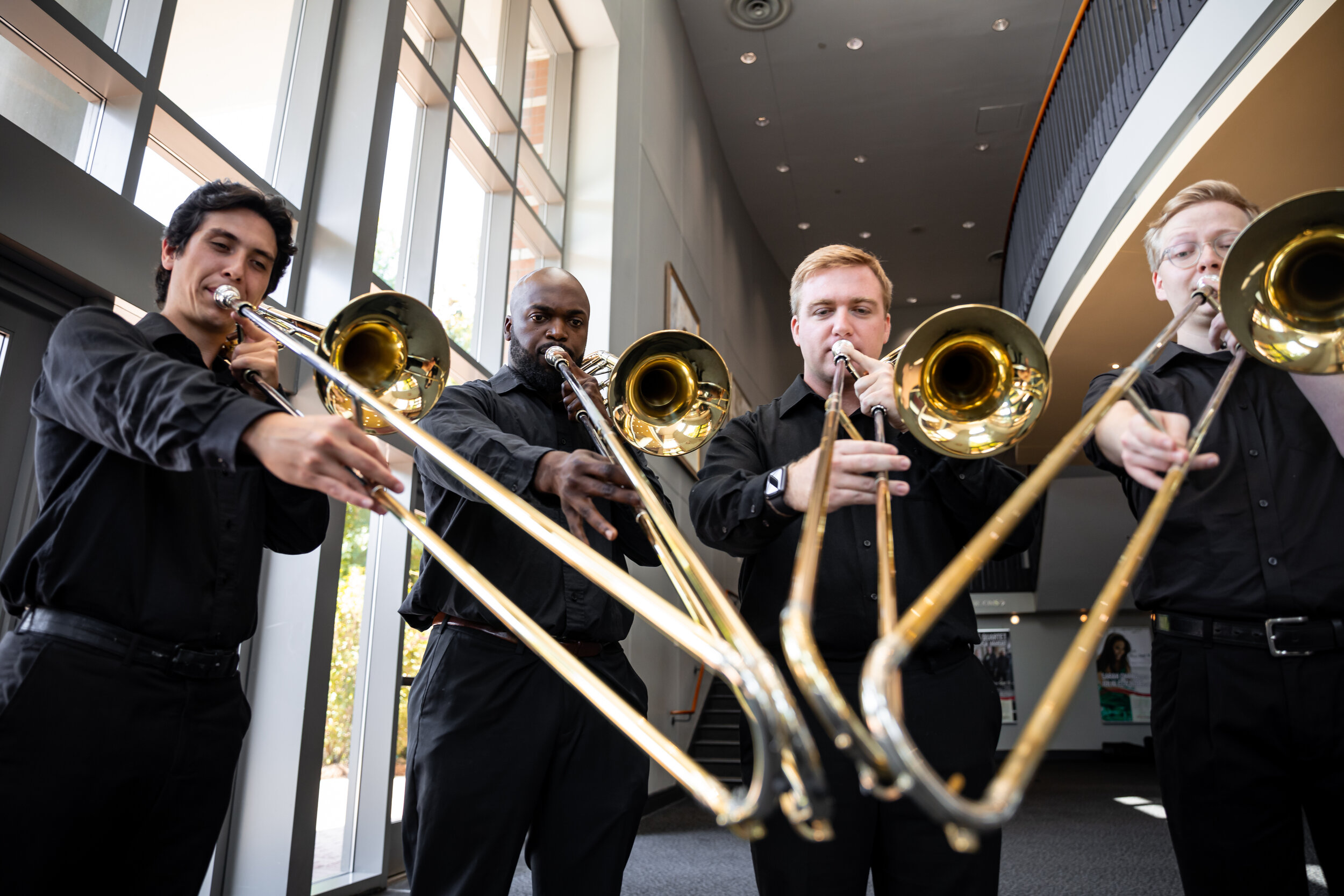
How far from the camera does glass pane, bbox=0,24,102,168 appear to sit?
7.48ft

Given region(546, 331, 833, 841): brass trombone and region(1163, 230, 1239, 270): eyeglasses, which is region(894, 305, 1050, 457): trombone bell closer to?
region(546, 331, 833, 841): brass trombone

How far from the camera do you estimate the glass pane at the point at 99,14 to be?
8.11 ft

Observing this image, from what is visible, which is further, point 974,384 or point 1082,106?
point 1082,106

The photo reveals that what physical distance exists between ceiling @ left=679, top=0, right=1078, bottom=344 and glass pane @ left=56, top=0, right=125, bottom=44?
623 cm

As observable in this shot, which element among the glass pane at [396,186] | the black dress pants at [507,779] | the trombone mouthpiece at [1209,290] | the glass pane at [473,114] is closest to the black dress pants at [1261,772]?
the trombone mouthpiece at [1209,290]

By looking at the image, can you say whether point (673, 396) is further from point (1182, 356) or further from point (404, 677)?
point (404, 677)

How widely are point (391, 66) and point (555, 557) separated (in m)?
2.63

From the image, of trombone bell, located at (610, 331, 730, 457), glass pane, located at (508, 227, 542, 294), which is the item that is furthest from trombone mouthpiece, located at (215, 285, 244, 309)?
glass pane, located at (508, 227, 542, 294)

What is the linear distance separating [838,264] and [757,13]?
7068 mm

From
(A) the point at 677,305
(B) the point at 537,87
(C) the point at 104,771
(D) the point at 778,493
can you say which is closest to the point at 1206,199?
(D) the point at 778,493

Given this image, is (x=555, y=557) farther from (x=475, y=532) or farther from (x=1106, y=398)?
(x=1106, y=398)

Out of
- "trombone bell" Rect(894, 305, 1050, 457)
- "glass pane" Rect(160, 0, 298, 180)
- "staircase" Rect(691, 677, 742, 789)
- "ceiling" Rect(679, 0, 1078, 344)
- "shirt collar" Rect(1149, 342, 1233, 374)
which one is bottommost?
"staircase" Rect(691, 677, 742, 789)

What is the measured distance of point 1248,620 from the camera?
1.56 meters

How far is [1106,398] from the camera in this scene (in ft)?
3.85
